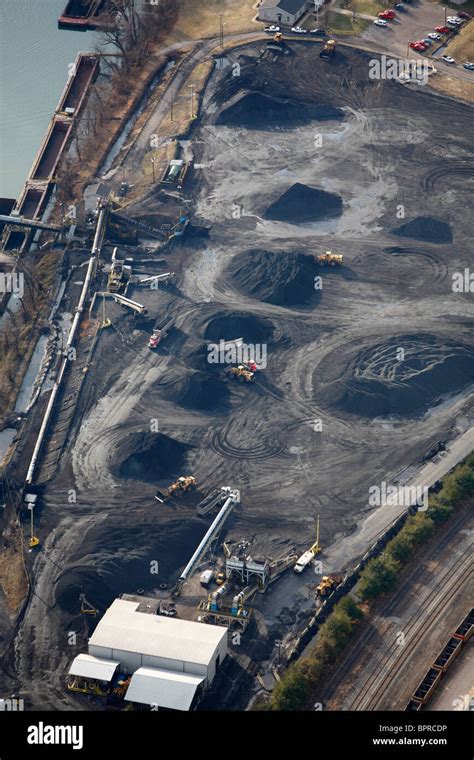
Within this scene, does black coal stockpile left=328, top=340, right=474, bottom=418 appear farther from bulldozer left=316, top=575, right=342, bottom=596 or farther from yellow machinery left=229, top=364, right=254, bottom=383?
bulldozer left=316, top=575, right=342, bottom=596

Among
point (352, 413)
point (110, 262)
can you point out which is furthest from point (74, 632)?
point (110, 262)

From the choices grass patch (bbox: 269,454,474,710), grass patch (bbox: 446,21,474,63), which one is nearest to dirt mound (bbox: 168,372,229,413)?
grass patch (bbox: 269,454,474,710)

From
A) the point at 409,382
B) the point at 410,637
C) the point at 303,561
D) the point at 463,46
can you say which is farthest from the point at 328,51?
the point at 410,637

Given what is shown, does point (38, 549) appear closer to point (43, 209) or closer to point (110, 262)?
point (110, 262)

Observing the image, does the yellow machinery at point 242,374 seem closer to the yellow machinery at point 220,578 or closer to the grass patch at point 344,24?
the yellow machinery at point 220,578

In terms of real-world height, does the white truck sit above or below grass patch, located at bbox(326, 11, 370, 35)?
below

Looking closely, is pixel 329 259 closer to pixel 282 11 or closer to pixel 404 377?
pixel 404 377

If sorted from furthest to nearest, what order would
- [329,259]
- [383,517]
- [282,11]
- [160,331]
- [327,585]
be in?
[282,11] < [329,259] < [160,331] < [383,517] < [327,585]
